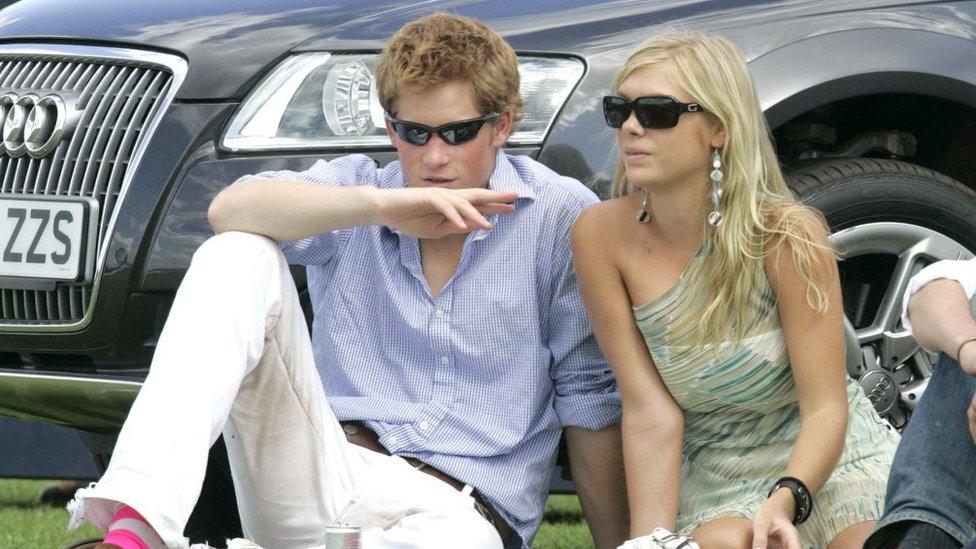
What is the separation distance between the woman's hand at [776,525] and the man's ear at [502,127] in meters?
0.95

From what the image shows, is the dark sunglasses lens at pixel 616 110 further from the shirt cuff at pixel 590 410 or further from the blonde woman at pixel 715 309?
the shirt cuff at pixel 590 410

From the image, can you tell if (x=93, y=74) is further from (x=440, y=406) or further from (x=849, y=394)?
(x=849, y=394)

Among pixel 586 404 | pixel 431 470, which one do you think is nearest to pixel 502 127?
pixel 586 404

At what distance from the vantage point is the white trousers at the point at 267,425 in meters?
3.14

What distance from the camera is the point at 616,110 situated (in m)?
3.52

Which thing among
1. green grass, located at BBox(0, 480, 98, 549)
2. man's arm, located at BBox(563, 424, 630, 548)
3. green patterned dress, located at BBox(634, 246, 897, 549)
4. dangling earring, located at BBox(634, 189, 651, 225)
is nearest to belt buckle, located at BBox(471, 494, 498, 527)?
man's arm, located at BBox(563, 424, 630, 548)

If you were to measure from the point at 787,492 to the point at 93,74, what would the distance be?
1.99 meters

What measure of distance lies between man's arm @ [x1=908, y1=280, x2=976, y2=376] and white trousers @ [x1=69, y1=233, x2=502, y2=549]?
3.12 feet

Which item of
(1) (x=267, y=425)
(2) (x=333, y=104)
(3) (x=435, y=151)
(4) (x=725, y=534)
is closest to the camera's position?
(4) (x=725, y=534)

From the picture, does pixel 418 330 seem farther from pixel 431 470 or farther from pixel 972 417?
pixel 972 417

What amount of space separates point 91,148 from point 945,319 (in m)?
2.03

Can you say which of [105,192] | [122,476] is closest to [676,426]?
[122,476]

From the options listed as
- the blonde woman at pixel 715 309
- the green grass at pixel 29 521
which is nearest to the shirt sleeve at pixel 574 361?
the blonde woman at pixel 715 309

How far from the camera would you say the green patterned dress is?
351cm
